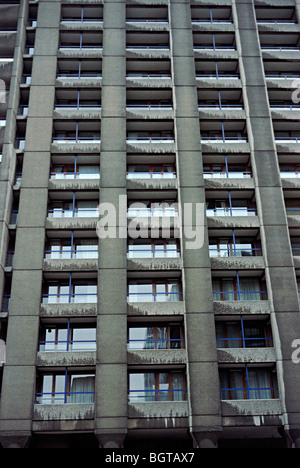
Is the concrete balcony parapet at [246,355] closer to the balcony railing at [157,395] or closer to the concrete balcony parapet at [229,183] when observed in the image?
the balcony railing at [157,395]

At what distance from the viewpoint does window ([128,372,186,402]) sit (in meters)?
27.3

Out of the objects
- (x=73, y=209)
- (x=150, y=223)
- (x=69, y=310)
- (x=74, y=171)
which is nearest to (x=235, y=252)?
(x=150, y=223)

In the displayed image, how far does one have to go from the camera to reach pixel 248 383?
27562 mm

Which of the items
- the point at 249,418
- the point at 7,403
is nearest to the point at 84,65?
the point at 7,403

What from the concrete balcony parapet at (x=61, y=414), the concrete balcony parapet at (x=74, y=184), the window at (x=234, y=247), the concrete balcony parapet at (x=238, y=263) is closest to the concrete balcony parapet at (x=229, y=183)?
the window at (x=234, y=247)

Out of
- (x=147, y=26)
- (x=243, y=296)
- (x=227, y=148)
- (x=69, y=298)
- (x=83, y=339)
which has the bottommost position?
(x=83, y=339)

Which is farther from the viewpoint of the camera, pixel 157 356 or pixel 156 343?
pixel 156 343

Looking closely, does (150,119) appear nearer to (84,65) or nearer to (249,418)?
(84,65)

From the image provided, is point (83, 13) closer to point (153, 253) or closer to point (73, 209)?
point (73, 209)

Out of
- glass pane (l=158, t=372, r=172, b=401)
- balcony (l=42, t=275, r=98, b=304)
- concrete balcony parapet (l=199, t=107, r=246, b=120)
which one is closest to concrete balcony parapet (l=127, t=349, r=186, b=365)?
glass pane (l=158, t=372, r=172, b=401)

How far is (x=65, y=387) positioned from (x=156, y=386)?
4.97 m

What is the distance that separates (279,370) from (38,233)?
51.7 ft

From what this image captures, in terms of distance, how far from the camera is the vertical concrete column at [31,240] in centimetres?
2575

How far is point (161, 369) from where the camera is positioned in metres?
28.2
